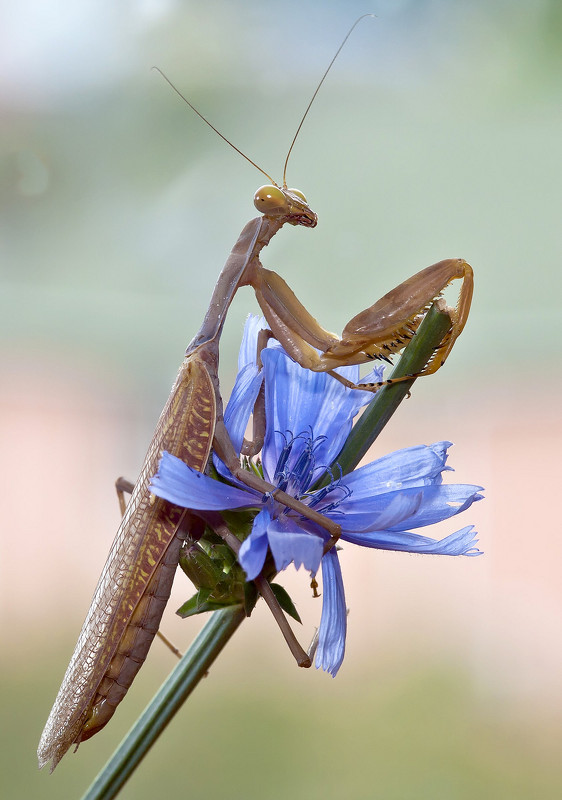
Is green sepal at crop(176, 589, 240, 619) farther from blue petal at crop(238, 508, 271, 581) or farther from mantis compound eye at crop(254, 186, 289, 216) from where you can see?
mantis compound eye at crop(254, 186, 289, 216)

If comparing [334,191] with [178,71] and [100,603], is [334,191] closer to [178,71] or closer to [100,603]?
[178,71]

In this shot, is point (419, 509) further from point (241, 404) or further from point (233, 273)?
point (233, 273)

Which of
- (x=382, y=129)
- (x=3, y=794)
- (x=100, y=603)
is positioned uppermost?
(x=382, y=129)

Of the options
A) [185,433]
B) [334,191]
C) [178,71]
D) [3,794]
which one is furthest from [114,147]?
[185,433]

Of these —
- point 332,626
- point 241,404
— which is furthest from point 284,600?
point 241,404

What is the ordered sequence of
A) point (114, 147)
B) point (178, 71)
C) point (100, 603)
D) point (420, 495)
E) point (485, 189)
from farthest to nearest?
1. point (114, 147)
2. point (485, 189)
3. point (178, 71)
4. point (100, 603)
5. point (420, 495)

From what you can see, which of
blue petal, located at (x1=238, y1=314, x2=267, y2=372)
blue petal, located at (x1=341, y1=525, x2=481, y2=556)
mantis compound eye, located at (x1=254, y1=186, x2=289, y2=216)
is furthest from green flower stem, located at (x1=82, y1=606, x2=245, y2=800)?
mantis compound eye, located at (x1=254, y1=186, x2=289, y2=216)

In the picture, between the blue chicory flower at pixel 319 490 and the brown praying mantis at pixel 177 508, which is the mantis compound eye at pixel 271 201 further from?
the blue chicory flower at pixel 319 490

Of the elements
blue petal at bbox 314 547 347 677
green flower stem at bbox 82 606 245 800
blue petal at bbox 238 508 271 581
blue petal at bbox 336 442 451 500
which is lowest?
green flower stem at bbox 82 606 245 800
